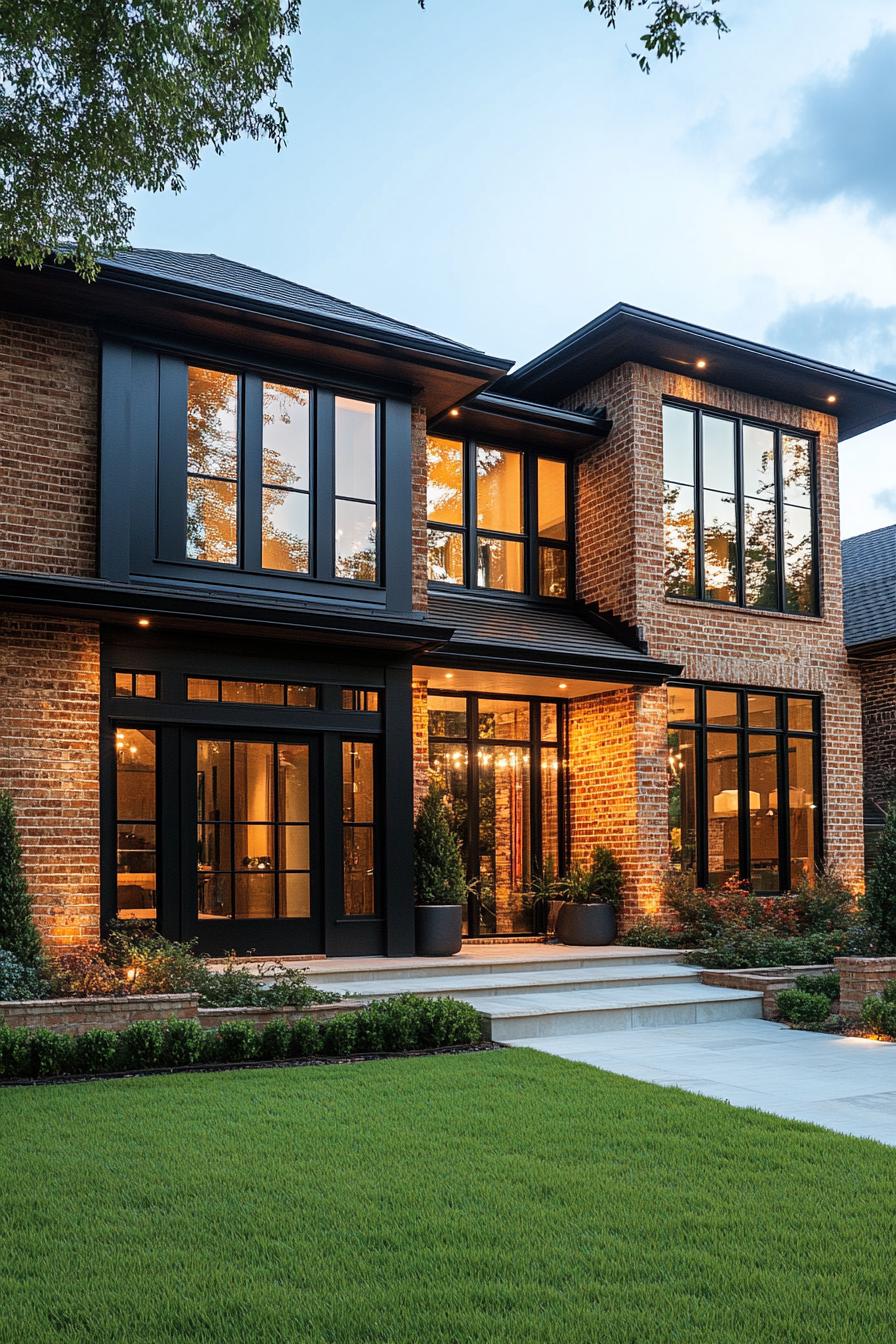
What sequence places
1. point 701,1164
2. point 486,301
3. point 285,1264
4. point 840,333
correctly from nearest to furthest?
point 285,1264, point 701,1164, point 840,333, point 486,301

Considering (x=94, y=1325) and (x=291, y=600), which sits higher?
(x=291, y=600)

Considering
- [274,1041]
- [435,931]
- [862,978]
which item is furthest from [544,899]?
[274,1041]

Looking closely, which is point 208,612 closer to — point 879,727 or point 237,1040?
point 237,1040

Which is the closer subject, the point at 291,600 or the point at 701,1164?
the point at 701,1164

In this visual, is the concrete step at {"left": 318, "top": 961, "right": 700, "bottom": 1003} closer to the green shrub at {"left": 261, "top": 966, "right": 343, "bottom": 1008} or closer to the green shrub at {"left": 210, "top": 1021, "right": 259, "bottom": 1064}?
the green shrub at {"left": 261, "top": 966, "right": 343, "bottom": 1008}

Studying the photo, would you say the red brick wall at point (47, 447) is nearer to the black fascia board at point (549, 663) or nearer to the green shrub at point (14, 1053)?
the black fascia board at point (549, 663)

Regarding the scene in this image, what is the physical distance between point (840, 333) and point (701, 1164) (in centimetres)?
15553

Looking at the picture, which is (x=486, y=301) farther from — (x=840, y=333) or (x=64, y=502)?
(x=64, y=502)

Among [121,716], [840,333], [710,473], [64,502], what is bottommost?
[121,716]

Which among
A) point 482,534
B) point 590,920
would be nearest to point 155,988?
point 590,920

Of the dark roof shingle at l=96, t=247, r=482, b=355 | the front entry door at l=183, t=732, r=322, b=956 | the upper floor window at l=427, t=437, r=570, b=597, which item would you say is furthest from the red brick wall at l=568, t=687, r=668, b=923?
the dark roof shingle at l=96, t=247, r=482, b=355

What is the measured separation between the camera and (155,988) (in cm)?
917

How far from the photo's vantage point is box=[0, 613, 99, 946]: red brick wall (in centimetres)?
1067

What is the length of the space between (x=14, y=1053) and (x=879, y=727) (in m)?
A: 13.3
